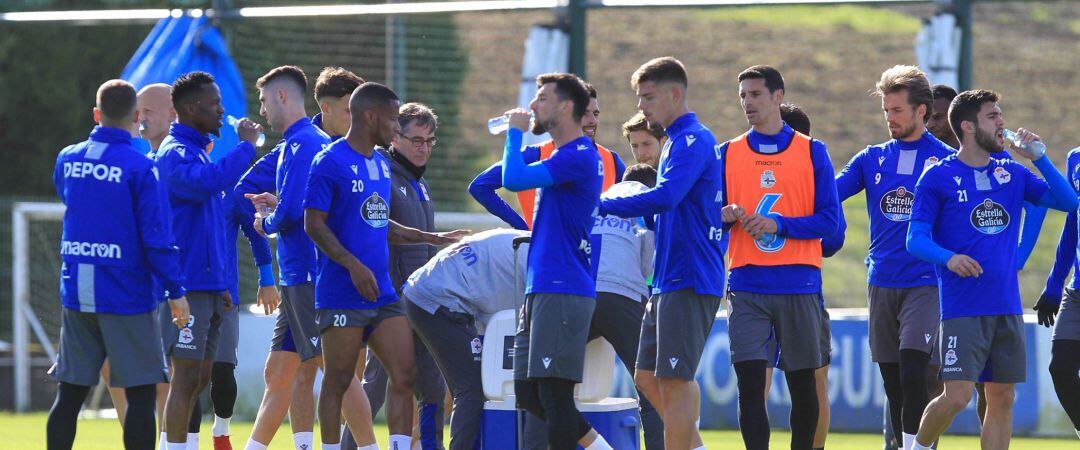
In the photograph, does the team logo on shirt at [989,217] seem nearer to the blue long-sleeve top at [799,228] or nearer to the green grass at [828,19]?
the blue long-sleeve top at [799,228]

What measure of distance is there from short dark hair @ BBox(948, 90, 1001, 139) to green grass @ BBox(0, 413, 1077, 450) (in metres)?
3.95

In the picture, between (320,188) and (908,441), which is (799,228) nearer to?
(908,441)

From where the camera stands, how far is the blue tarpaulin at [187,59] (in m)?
14.0

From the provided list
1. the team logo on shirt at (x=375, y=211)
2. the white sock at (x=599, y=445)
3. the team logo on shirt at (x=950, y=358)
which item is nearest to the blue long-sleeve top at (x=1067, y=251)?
the team logo on shirt at (x=950, y=358)

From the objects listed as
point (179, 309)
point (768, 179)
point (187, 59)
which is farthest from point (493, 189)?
point (187, 59)

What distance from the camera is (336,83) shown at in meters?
8.52

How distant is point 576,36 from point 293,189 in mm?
5988

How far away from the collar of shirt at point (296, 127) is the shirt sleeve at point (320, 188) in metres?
0.78

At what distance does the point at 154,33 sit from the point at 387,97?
7693mm

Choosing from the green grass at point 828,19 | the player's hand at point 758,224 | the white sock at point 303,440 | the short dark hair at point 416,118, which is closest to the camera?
the player's hand at point 758,224

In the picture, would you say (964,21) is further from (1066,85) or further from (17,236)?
(1066,85)

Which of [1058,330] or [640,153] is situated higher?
[640,153]

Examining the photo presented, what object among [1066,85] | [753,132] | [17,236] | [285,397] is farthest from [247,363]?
[1066,85]

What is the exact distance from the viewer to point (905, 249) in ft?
28.0
